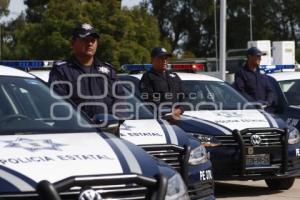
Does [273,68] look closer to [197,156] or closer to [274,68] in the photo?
[274,68]

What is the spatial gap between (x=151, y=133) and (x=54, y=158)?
8.69ft

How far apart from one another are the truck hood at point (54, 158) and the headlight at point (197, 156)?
2.07m

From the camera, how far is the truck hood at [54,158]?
4.55m

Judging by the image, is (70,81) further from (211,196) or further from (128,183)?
(128,183)

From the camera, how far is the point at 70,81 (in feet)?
23.5

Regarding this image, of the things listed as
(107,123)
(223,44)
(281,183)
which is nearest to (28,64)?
(281,183)

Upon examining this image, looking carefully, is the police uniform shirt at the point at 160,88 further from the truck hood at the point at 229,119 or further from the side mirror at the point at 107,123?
the side mirror at the point at 107,123

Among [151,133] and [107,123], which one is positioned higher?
[107,123]

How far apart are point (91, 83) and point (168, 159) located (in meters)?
0.96

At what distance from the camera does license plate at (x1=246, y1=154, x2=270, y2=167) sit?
9367mm

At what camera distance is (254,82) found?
11406 mm

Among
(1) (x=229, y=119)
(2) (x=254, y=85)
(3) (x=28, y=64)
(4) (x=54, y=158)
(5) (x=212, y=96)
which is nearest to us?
(4) (x=54, y=158)

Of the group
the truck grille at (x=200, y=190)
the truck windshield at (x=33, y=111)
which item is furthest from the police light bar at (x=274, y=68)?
the truck windshield at (x=33, y=111)

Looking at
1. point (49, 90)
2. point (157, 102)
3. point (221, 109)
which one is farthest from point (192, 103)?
point (49, 90)
